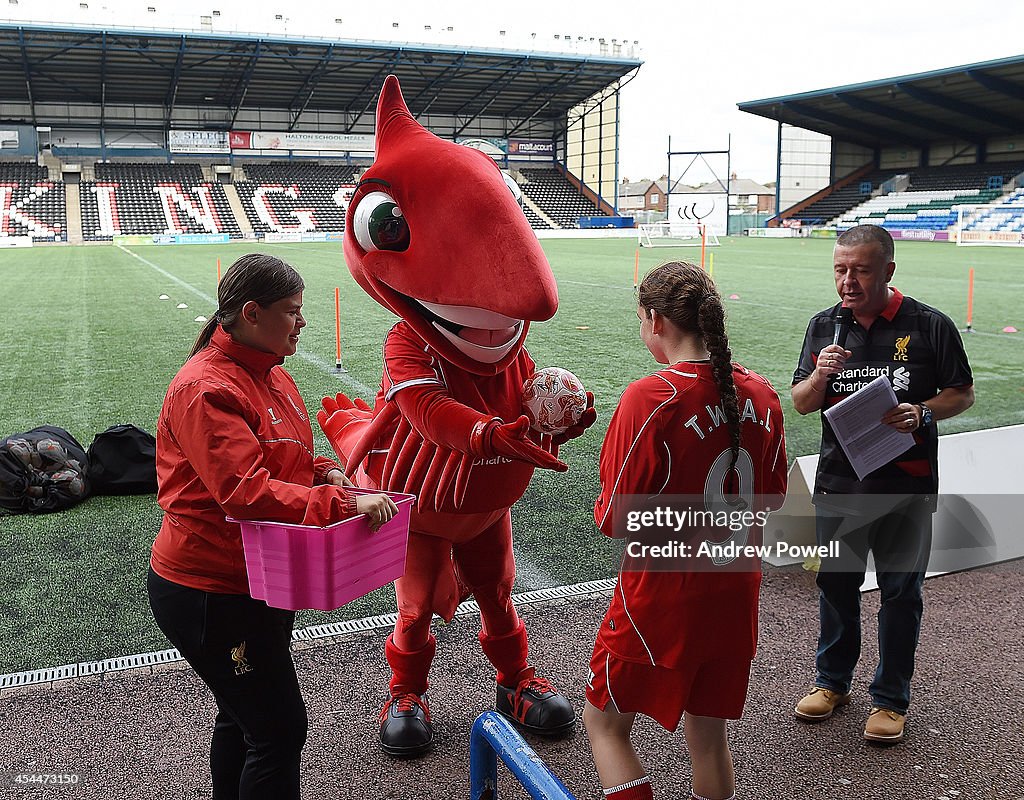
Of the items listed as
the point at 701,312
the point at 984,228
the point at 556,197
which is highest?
the point at 556,197

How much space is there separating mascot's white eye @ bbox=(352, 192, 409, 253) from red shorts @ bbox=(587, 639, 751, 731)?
1403 mm

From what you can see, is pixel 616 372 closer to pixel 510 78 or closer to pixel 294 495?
pixel 294 495

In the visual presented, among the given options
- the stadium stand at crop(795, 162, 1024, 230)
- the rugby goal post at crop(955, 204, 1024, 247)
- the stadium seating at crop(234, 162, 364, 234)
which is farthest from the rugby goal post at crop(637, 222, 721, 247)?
the stadium seating at crop(234, 162, 364, 234)

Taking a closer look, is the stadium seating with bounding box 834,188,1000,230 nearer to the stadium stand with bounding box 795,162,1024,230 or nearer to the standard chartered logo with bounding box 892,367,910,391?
the stadium stand with bounding box 795,162,1024,230

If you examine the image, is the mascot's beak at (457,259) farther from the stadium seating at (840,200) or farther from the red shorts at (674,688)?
the stadium seating at (840,200)

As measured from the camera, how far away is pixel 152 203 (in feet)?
157

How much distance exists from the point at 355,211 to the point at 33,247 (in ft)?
139

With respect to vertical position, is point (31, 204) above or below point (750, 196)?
below

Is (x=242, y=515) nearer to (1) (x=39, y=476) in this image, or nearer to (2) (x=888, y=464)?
(2) (x=888, y=464)

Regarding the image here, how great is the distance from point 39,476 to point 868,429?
4.69m

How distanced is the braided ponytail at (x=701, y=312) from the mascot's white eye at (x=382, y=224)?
36.0 inches

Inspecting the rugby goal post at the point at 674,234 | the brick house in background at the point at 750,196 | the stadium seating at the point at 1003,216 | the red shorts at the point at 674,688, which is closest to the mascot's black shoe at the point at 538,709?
the red shorts at the point at 674,688

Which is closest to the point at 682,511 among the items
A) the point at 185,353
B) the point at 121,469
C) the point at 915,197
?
the point at 121,469

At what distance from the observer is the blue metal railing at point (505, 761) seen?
1994mm
